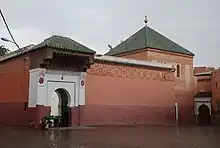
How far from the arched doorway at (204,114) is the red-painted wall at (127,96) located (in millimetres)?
4465

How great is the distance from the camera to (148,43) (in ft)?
95.6

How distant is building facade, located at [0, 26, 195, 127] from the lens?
18.6m

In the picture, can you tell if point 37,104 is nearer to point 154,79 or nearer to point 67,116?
point 67,116

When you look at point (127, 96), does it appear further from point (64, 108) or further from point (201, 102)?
point (201, 102)

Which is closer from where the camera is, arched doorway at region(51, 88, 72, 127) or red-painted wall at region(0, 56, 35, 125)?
red-painted wall at region(0, 56, 35, 125)

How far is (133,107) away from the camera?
23.9 metres

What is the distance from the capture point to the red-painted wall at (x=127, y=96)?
21641 mm

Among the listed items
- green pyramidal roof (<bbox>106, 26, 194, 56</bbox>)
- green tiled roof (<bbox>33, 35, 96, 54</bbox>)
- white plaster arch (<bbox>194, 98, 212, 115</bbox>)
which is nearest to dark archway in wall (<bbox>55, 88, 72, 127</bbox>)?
green tiled roof (<bbox>33, 35, 96, 54</bbox>)

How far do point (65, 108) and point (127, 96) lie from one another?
5267 millimetres

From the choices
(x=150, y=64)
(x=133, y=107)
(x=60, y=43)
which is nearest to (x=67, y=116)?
(x=60, y=43)

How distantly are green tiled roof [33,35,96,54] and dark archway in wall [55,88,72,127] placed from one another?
2.67 metres

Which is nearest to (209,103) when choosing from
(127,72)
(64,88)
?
(127,72)

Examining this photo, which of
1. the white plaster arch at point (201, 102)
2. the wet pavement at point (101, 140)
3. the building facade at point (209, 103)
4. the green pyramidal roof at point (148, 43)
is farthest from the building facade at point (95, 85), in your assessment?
the wet pavement at point (101, 140)

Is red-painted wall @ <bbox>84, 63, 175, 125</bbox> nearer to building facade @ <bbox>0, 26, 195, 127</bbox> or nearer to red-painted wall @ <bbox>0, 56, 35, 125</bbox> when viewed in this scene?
building facade @ <bbox>0, 26, 195, 127</bbox>
